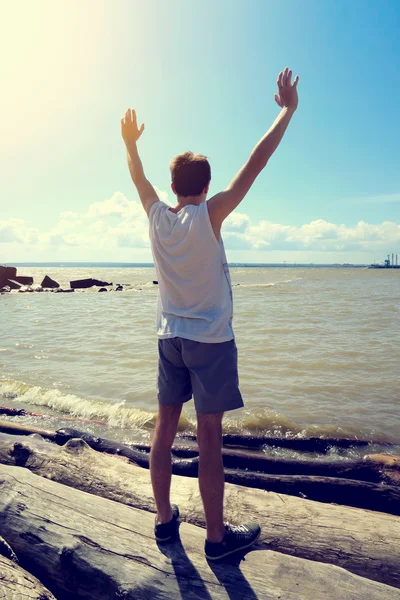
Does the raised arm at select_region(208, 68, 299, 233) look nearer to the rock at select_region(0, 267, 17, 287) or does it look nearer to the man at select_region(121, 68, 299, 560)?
the man at select_region(121, 68, 299, 560)

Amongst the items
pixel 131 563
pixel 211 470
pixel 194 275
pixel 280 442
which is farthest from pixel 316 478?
pixel 194 275

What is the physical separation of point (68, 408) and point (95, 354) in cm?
388

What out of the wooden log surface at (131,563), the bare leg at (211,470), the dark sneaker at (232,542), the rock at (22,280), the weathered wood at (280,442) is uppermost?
the rock at (22,280)

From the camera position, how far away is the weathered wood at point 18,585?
237 centimetres

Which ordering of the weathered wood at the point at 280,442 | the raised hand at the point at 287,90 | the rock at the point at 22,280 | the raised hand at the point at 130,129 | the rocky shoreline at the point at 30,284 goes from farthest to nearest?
1. the rock at the point at 22,280
2. the rocky shoreline at the point at 30,284
3. the weathered wood at the point at 280,442
4. the raised hand at the point at 130,129
5. the raised hand at the point at 287,90

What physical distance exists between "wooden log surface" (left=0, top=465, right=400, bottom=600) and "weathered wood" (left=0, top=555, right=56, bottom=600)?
139 millimetres

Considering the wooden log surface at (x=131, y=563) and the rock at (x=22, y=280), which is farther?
the rock at (x=22, y=280)

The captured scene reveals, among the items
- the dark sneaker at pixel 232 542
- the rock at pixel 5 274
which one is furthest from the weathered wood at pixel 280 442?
the rock at pixel 5 274

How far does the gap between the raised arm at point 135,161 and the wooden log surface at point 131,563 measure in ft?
7.05

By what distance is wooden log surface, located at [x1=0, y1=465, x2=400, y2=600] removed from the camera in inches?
92.5

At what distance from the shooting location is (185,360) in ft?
8.75

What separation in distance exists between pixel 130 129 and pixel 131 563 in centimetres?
293

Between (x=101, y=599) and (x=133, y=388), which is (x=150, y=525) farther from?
(x=133, y=388)

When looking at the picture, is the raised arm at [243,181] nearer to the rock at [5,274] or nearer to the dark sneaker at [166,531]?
the dark sneaker at [166,531]
